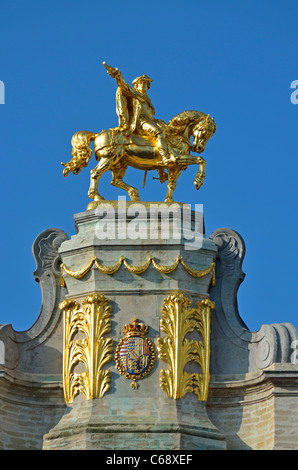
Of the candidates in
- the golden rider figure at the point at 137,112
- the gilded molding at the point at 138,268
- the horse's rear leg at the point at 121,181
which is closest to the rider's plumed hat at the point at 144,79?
the golden rider figure at the point at 137,112

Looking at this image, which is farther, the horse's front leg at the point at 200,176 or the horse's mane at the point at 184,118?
the horse's mane at the point at 184,118

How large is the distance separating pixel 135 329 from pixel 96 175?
3816 millimetres

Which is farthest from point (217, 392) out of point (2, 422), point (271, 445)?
point (2, 422)

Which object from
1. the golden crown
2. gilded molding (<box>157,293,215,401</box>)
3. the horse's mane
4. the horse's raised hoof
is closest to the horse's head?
the horse's mane

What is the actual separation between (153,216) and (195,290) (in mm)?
1790

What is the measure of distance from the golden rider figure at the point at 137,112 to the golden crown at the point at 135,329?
3857 millimetres

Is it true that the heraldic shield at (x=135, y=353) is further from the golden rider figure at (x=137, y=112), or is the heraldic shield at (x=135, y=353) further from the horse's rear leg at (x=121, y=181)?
the golden rider figure at (x=137, y=112)

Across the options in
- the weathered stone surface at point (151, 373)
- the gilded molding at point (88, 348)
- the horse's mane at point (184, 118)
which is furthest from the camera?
the horse's mane at point (184, 118)

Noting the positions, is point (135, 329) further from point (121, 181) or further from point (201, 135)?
point (201, 135)

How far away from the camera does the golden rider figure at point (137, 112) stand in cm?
4028

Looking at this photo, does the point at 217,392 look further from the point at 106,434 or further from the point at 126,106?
the point at 126,106

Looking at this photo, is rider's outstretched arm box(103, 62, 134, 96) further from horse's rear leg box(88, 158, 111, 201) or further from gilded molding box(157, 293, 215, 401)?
gilded molding box(157, 293, 215, 401)

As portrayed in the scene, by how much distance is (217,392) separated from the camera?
127 feet
